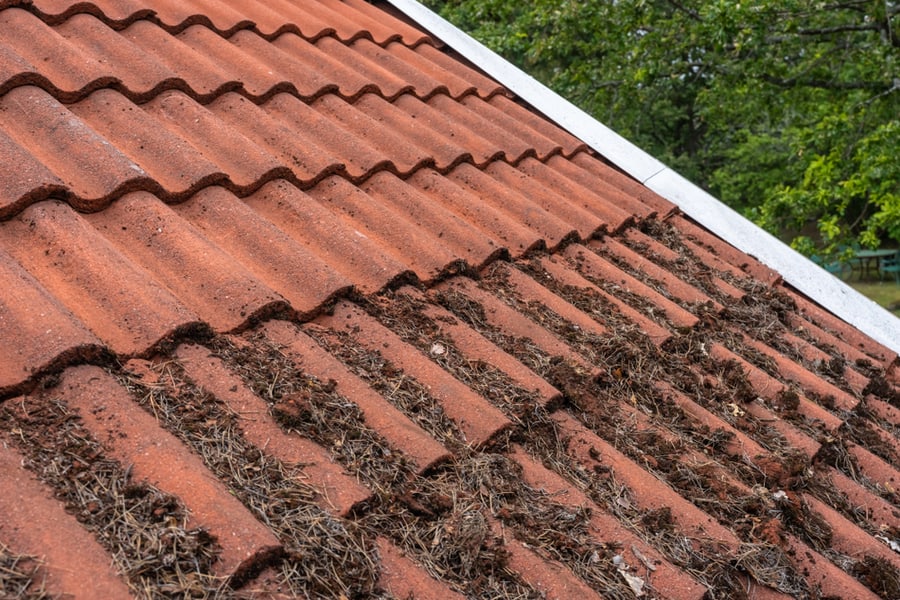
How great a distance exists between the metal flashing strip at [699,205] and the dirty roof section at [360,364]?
0.24 m

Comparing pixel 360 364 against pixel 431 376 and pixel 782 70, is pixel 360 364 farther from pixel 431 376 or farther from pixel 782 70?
pixel 782 70

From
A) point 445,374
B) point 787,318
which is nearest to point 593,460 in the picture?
point 445,374

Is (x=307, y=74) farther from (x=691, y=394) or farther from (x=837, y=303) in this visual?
(x=837, y=303)

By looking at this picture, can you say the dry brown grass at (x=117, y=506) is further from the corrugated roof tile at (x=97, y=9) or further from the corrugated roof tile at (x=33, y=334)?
the corrugated roof tile at (x=97, y=9)

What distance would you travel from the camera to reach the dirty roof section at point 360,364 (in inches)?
56.8

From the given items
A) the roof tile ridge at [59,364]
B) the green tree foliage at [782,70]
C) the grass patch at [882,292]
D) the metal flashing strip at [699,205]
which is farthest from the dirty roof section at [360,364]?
the grass patch at [882,292]

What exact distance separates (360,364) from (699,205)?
7.51ft

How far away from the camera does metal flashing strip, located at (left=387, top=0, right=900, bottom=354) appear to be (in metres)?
3.46

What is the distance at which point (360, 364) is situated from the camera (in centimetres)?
194

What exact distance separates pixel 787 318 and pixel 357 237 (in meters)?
1.81

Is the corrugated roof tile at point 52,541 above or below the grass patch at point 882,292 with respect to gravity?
below

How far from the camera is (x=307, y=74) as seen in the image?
3055 mm

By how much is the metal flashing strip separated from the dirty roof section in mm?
244

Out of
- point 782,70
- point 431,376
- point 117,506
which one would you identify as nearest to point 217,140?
point 431,376
